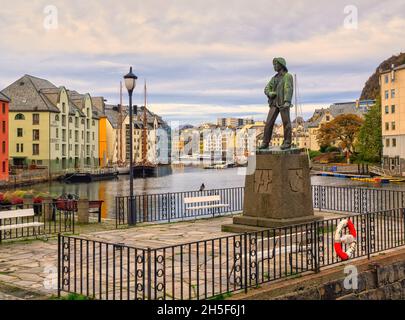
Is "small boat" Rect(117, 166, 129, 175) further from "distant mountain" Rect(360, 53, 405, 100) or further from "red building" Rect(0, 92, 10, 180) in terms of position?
"distant mountain" Rect(360, 53, 405, 100)

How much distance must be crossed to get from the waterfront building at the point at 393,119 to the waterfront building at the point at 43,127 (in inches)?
2198

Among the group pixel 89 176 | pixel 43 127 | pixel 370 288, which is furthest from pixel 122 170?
pixel 370 288

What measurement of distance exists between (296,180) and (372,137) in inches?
3145

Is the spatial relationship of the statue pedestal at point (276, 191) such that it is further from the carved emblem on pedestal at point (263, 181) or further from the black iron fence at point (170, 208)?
the black iron fence at point (170, 208)

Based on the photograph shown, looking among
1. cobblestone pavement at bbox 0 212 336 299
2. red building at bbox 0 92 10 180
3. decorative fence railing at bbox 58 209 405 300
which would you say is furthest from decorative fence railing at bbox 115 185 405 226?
red building at bbox 0 92 10 180

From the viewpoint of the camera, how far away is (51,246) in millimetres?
12898

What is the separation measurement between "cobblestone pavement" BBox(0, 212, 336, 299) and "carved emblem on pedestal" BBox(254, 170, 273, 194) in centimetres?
178

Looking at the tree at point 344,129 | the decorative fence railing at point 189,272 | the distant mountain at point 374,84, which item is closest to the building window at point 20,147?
the tree at point 344,129

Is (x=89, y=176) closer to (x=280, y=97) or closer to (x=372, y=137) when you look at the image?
(x=372, y=137)

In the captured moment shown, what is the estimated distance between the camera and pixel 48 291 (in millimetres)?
8438

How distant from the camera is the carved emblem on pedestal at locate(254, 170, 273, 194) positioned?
13828mm

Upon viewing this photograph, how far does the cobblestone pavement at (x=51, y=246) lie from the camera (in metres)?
9.21
